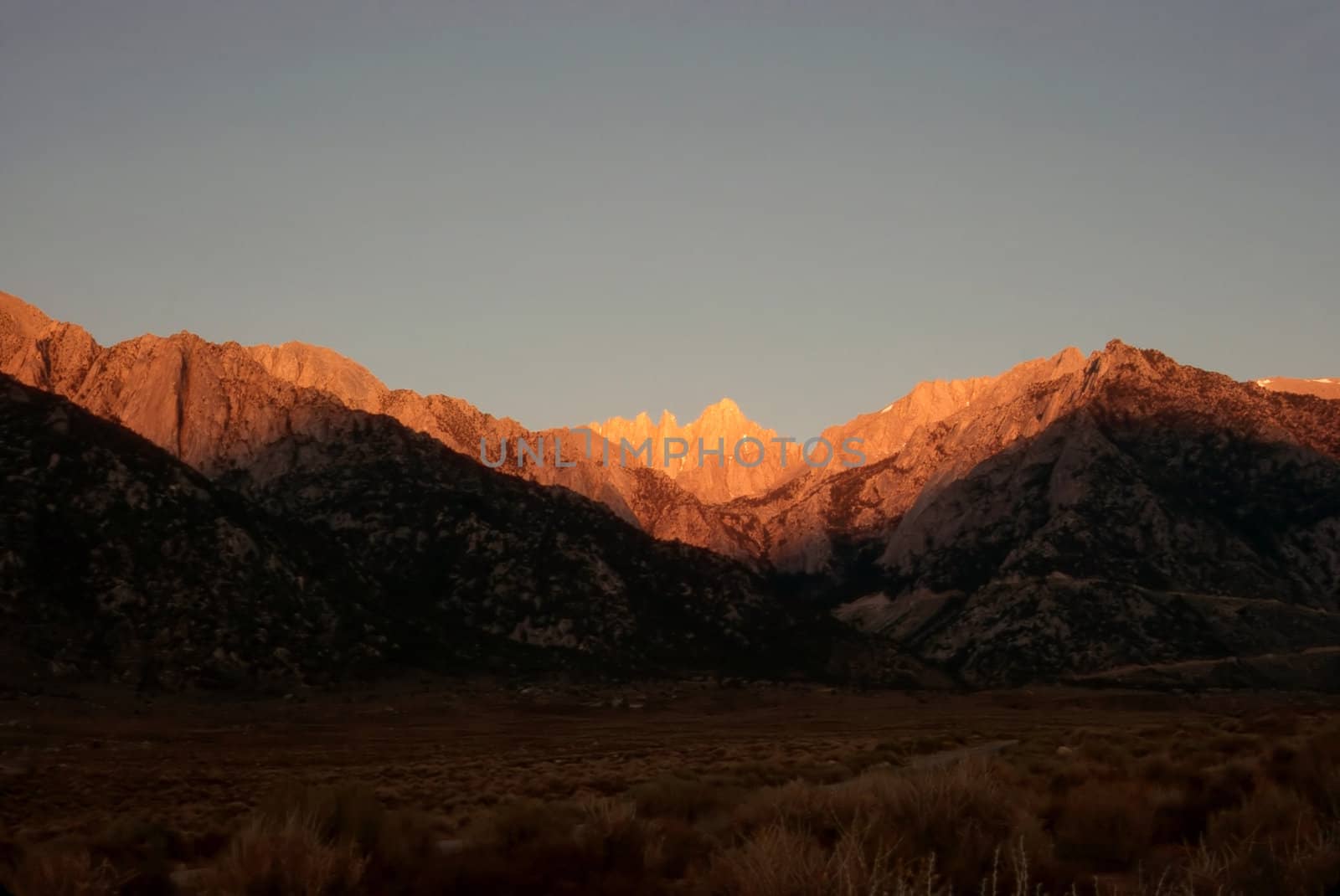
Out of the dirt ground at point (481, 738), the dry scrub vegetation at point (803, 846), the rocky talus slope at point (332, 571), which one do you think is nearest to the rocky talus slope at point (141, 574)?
the rocky talus slope at point (332, 571)

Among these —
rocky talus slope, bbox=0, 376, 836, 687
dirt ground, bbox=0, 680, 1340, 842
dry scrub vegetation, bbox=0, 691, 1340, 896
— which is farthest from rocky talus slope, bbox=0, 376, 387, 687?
dry scrub vegetation, bbox=0, 691, 1340, 896

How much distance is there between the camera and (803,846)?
11.7m

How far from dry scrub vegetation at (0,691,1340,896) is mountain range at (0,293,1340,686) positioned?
250 ft

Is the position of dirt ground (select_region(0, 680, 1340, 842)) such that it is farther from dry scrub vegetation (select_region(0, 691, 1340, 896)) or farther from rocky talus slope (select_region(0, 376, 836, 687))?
rocky talus slope (select_region(0, 376, 836, 687))

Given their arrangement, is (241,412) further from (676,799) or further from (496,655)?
(676,799)

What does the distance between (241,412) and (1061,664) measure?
113049mm

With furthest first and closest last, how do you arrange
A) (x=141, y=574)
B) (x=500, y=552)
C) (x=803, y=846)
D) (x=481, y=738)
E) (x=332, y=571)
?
1. (x=500, y=552)
2. (x=332, y=571)
3. (x=141, y=574)
4. (x=481, y=738)
5. (x=803, y=846)

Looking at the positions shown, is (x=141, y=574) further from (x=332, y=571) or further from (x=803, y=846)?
(x=803, y=846)

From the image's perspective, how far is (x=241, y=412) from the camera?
143375 mm

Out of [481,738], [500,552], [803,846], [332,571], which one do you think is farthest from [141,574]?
[803,846]

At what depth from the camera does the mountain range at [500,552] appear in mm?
93375

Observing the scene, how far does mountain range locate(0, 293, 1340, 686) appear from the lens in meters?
93.4

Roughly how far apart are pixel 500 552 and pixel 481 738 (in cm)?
6008

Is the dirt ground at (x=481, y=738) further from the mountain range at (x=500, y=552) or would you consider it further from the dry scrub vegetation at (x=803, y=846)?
the mountain range at (x=500, y=552)
